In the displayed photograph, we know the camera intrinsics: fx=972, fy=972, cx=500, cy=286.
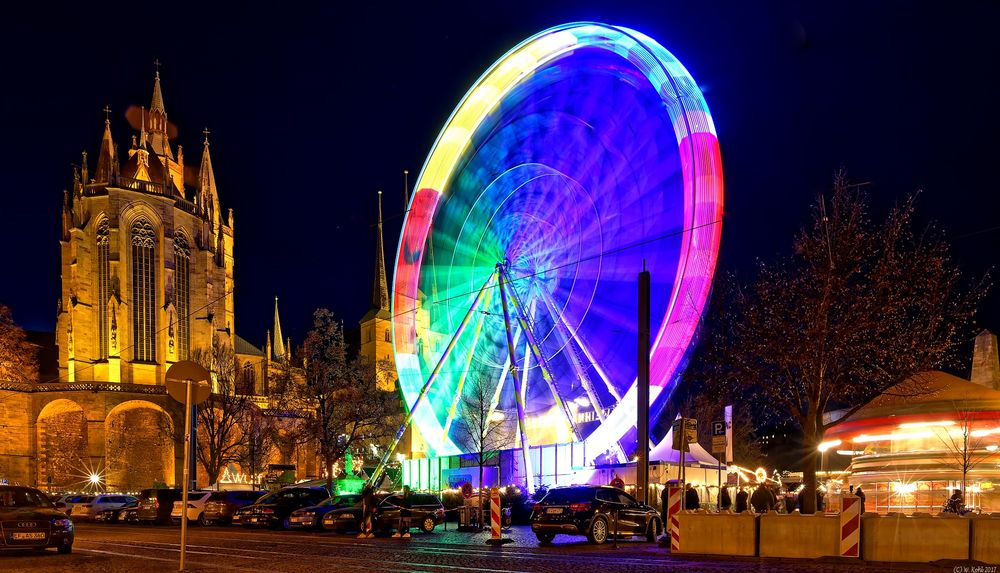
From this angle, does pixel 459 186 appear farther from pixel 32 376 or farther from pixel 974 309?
pixel 32 376

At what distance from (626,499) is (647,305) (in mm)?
4770

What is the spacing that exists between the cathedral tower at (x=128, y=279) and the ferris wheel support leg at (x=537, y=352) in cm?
5530

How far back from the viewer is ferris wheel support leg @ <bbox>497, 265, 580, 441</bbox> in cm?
3491

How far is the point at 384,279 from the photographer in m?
121

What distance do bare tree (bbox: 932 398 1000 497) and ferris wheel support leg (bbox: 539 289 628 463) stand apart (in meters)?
12.0

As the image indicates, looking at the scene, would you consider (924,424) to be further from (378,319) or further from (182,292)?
(378,319)

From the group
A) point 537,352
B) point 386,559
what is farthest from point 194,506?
point 386,559

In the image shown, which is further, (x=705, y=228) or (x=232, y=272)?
(x=232, y=272)

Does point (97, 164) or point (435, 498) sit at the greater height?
point (97, 164)

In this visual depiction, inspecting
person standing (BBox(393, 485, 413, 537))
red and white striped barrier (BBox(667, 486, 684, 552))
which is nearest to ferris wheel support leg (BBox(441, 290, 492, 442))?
person standing (BBox(393, 485, 413, 537))

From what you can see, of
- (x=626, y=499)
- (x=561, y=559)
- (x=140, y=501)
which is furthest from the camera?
(x=140, y=501)

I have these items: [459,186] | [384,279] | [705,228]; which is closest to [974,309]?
[705,228]

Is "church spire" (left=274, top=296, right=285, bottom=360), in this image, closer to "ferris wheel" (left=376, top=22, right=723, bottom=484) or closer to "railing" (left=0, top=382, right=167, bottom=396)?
"railing" (left=0, top=382, right=167, bottom=396)

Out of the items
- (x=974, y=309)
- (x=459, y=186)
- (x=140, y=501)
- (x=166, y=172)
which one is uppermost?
(x=166, y=172)
